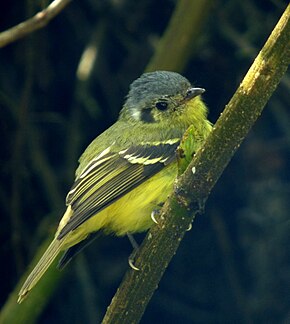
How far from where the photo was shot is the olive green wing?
2.96 metres

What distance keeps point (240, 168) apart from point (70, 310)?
3.95 feet

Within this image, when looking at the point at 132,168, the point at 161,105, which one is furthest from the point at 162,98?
the point at 132,168

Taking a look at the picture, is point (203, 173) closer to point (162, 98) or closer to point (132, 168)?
point (132, 168)

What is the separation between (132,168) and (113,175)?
84mm

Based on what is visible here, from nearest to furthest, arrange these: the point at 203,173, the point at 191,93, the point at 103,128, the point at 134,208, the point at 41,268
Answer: the point at 203,173
the point at 41,268
the point at 134,208
the point at 191,93
the point at 103,128

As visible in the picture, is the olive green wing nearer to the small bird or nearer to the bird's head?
the small bird

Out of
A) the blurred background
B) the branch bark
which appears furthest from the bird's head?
the branch bark

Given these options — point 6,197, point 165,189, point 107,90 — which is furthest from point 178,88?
point 6,197

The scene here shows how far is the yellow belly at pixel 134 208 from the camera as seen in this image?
302cm

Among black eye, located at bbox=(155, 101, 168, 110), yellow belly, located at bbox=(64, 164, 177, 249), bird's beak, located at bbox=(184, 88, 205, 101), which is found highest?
bird's beak, located at bbox=(184, 88, 205, 101)

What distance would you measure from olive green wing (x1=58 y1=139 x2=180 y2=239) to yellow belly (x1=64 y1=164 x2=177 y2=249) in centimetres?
4

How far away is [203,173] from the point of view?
85.8 inches

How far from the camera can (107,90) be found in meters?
4.18

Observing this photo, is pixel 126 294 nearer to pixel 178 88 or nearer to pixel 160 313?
pixel 178 88
